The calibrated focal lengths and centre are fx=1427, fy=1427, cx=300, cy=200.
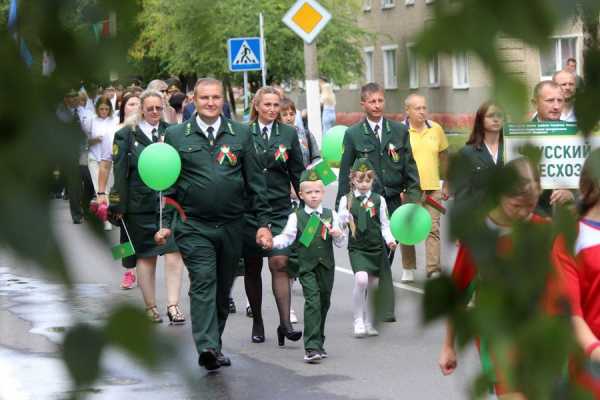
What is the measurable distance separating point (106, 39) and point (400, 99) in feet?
1.02

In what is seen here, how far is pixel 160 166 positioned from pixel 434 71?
24.9 ft

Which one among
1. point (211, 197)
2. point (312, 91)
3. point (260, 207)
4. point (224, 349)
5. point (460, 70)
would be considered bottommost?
point (224, 349)

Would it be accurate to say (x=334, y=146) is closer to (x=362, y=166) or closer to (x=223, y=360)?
(x=362, y=166)

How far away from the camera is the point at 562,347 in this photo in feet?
4.65

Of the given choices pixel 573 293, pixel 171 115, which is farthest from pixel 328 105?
pixel 573 293

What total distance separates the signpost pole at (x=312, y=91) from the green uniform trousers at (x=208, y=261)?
16339 millimetres

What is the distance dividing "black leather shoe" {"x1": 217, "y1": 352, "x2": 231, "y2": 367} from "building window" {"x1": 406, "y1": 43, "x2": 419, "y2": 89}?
7150 mm

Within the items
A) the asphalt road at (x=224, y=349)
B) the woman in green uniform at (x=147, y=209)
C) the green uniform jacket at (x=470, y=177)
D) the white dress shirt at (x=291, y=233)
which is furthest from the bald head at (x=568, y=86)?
the woman in green uniform at (x=147, y=209)

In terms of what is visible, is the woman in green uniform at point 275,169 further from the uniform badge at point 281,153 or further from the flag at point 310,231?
the flag at point 310,231

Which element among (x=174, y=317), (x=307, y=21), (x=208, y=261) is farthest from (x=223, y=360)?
(x=307, y=21)

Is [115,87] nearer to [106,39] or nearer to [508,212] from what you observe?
[106,39]

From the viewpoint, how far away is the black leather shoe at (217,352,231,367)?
851cm

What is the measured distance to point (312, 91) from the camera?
83.8 ft

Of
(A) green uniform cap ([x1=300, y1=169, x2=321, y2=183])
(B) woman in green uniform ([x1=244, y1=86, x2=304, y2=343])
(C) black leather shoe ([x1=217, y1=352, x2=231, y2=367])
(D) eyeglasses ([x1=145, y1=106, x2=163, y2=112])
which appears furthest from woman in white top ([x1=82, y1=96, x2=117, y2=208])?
(D) eyeglasses ([x1=145, y1=106, x2=163, y2=112])
